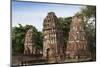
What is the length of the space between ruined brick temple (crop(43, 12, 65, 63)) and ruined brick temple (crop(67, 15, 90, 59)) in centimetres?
13

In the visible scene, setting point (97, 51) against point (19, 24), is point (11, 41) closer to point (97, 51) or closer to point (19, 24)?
point (19, 24)

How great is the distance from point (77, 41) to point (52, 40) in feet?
1.24

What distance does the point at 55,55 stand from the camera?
9.40ft

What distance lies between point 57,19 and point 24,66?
0.77 metres

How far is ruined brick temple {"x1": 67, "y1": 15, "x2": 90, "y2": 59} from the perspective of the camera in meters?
2.95

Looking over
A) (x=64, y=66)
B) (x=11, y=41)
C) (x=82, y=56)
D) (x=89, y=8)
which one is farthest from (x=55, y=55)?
(x=89, y=8)

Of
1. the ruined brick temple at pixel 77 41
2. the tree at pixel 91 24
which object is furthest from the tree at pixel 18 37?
the tree at pixel 91 24

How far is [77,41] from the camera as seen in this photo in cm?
298

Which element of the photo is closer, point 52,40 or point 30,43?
point 30,43

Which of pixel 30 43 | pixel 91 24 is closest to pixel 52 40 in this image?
pixel 30 43

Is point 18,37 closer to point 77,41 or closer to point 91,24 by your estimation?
point 77,41
